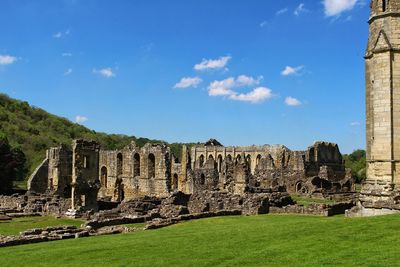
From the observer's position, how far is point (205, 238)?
13.3 meters

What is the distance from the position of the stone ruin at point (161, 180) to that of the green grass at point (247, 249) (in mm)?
11280

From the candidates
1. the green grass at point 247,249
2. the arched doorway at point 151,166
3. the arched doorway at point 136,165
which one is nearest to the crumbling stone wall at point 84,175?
the arched doorway at point 151,166

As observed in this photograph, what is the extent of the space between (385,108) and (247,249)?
34.7 feet

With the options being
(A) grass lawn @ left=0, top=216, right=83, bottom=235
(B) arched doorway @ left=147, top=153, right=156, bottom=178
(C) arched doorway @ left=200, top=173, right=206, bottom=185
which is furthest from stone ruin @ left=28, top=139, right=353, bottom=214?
(A) grass lawn @ left=0, top=216, right=83, bottom=235

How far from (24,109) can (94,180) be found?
289ft

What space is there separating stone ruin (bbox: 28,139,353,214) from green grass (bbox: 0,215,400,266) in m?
11.3

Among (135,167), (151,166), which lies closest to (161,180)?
(151,166)

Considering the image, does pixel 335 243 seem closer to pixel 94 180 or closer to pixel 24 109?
pixel 94 180

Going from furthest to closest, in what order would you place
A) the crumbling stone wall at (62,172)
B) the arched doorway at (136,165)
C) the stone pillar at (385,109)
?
1. the arched doorway at (136,165)
2. the crumbling stone wall at (62,172)
3. the stone pillar at (385,109)

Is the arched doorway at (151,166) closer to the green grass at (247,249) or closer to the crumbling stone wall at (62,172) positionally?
the crumbling stone wall at (62,172)

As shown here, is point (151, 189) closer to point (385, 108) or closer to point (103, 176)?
point (103, 176)

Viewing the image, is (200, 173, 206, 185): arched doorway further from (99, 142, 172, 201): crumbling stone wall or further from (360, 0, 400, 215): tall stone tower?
(360, 0, 400, 215): tall stone tower

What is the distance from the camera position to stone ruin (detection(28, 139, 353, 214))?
28500mm

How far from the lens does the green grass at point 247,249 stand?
9.82m
